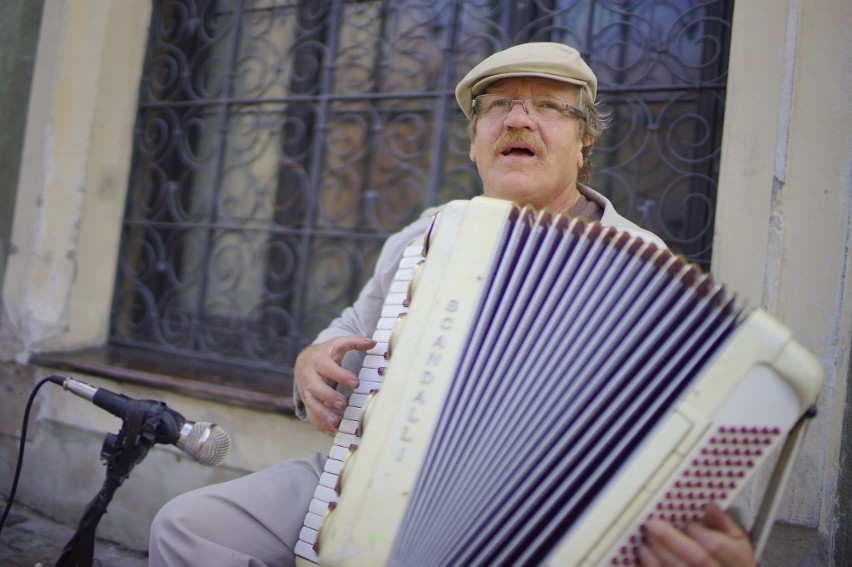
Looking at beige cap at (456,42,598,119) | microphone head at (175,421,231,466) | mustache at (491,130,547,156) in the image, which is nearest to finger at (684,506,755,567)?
microphone head at (175,421,231,466)

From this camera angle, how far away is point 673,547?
3.32 feet

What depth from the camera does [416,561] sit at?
1.09m

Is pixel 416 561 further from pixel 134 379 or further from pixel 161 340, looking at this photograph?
pixel 161 340

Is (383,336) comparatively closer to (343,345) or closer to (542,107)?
(343,345)

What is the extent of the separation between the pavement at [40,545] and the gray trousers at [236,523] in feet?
4.52

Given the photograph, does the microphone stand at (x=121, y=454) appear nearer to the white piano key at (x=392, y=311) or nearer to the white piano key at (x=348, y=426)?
the white piano key at (x=348, y=426)

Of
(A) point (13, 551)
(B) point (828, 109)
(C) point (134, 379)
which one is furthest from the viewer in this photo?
(C) point (134, 379)

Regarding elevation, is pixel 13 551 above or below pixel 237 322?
below

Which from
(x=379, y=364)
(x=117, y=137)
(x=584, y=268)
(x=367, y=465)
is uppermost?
(x=117, y=137)

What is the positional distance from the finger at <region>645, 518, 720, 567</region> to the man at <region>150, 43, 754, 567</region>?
2.01 feet

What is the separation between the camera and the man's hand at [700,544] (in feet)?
3.33

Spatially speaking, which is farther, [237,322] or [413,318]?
[237,322]

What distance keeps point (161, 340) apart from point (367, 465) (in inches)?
93.4

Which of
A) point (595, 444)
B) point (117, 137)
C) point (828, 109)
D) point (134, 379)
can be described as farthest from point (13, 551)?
point (828, 109)
